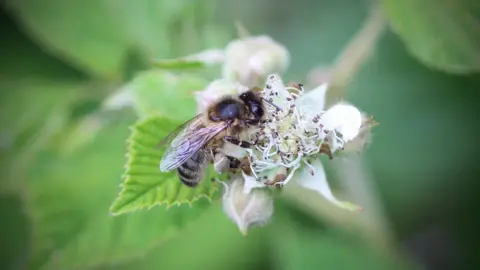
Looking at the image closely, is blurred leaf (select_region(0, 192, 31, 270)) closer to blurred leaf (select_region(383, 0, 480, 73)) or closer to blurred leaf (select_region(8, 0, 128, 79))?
blurred leaf (select_region(8, 0, 128, 79))

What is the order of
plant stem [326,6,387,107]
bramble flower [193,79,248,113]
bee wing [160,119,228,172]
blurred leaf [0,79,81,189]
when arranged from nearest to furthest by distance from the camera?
bee wing [160,119,228,172]
bramble flower [193,79,248,113]
plant stem [326,6,387,107]
blurred leaf [0,79,81,189]

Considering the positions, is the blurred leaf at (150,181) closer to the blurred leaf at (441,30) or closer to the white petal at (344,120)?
the white petal at (344,120)

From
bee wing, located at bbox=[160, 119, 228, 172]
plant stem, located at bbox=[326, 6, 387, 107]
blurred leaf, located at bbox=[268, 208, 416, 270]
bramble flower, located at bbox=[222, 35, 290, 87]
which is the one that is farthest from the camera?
blurred leaf, located at bbox=[268, 208, 416, 270]

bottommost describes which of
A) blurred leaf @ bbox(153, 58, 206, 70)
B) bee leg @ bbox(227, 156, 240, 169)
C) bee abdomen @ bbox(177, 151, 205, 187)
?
bee abdomen @ bbox(177, 151, 205, 187)

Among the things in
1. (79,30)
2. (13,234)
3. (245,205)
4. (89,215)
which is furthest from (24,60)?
(245,205)

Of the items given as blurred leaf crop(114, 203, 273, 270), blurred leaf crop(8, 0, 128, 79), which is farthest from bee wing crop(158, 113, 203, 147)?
blurred leaf crop(114, 203, 273, 270)

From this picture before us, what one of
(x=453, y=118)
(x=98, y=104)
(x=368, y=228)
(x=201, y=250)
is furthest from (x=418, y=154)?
(x=98, y=104)

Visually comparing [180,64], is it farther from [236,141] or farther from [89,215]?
[89,215]
